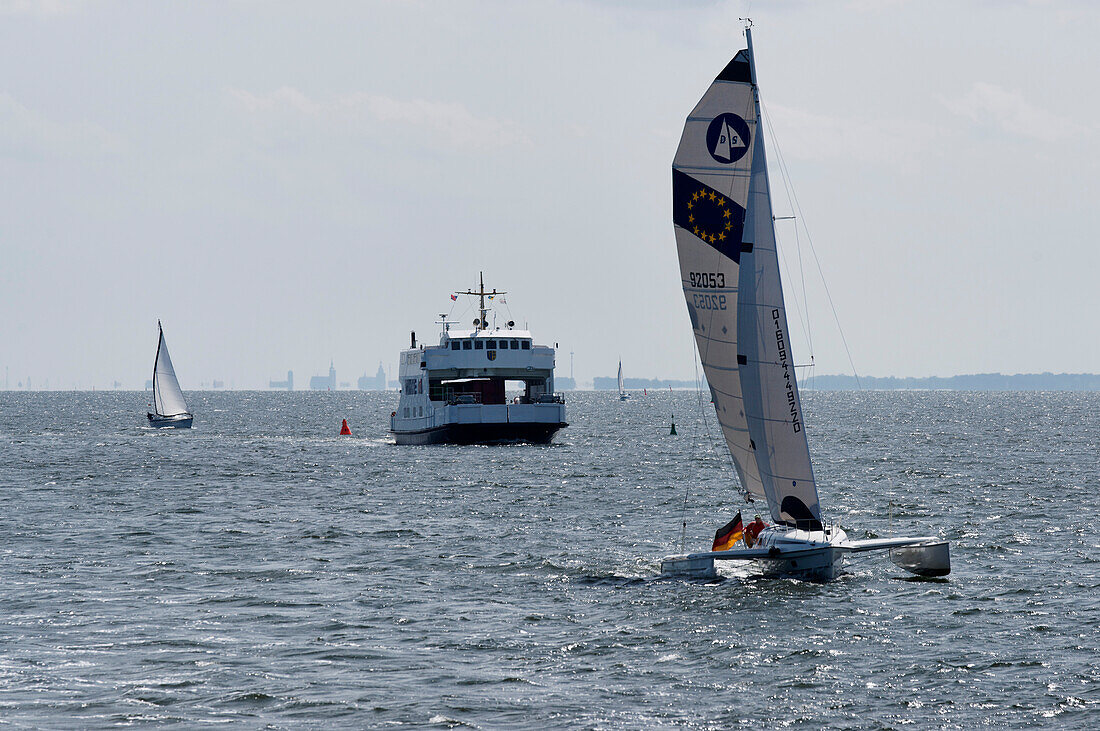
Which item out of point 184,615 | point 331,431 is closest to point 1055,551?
point 184,615

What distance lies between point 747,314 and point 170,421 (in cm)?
8656

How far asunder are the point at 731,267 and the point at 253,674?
38.3 feet

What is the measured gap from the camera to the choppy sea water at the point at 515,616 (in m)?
15.9

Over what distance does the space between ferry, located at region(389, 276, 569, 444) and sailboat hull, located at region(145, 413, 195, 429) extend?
40768mm

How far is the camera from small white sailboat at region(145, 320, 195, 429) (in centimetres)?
9925

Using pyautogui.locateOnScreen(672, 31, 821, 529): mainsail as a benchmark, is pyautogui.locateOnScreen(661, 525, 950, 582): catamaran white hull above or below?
below

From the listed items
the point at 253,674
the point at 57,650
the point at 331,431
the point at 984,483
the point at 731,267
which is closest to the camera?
the point at 253,674

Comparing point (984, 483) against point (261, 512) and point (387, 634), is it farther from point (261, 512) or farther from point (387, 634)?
point (387, 634)

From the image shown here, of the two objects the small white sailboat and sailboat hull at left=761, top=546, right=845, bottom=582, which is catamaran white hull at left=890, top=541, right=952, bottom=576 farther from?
the small white sailboat

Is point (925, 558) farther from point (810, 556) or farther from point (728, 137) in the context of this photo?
point (728, 137)

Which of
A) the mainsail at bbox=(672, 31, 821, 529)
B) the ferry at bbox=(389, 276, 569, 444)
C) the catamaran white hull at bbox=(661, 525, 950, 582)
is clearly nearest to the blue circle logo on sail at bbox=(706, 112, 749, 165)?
the mainsail at bbox=(672, 31, 821, 529)

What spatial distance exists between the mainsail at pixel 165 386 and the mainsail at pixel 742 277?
268 feet

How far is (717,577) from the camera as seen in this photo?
24750 mm

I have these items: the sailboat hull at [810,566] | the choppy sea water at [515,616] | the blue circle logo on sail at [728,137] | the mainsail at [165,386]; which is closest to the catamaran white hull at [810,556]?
the sailboat hull at [810,566]
